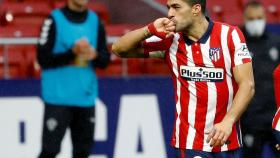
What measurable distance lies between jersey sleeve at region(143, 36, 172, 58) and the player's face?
255mm

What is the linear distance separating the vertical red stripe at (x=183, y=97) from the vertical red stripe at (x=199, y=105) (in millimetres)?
64

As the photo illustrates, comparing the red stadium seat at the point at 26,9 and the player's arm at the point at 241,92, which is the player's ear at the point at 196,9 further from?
the red stadium seat at the point at 26,9

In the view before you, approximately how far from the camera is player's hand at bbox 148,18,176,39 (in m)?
5.67

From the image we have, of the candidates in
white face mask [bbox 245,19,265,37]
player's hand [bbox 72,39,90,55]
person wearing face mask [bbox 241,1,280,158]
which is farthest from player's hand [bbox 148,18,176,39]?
white face mask [bbox 245,19,265,37]

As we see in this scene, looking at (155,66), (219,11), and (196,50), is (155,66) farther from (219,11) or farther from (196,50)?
(196,50)

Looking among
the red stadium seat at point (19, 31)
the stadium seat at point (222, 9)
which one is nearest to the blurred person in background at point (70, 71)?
the red stadium seat at point (19, 31)

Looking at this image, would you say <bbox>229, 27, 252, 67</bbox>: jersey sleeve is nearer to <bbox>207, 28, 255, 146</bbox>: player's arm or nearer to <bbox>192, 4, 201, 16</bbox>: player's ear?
<bbox>207, 28, 255, 146</bbox>: player's arm

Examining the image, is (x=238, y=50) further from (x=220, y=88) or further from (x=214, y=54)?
(x=220, y=88)

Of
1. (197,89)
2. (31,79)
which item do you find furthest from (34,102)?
(197,89)

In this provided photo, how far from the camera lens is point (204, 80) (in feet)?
19.8

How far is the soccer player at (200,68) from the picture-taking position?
19.6 feet

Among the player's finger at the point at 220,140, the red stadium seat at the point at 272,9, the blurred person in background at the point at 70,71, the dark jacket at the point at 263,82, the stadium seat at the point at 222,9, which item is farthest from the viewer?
the red stadium seat at the point at 272,9

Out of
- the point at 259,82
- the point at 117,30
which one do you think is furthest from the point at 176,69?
the point at 117,30

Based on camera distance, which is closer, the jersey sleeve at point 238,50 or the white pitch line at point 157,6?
the jersey sleeve at point 238,50
